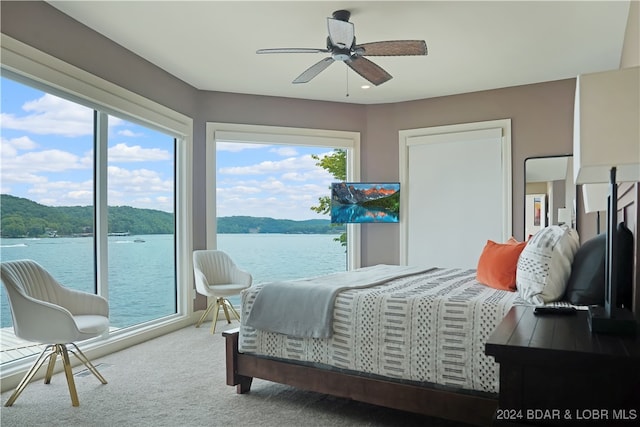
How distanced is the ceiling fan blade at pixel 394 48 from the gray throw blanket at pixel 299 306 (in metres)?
1.63

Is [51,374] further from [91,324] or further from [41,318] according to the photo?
[41,318]

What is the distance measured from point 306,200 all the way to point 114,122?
302 centimetres

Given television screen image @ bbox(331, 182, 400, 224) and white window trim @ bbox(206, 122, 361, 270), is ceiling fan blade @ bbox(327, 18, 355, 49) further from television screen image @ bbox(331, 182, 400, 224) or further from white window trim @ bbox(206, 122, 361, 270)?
television screen image @ bbox(331, 182, 400, 224)

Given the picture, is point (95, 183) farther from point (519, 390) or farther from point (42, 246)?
point (519, 390)

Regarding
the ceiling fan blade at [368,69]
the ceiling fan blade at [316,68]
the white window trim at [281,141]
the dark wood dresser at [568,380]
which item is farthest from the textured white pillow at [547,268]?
the white window trim at [281,141]

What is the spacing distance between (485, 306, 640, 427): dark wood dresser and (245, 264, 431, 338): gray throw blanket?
1286 millimetres

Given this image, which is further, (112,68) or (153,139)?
(153,139)

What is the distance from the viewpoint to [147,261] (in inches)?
187

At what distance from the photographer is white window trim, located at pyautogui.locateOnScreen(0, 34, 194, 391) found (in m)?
3.17

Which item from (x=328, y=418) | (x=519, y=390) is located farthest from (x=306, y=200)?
(x=519, y=390)

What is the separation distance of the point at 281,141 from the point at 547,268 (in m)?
3.95

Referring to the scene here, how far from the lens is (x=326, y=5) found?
3377 millimetres

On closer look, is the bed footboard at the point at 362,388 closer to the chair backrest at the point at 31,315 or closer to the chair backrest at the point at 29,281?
the chair backrest at the point at 31,315

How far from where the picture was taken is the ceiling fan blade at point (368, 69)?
12.0 feet
